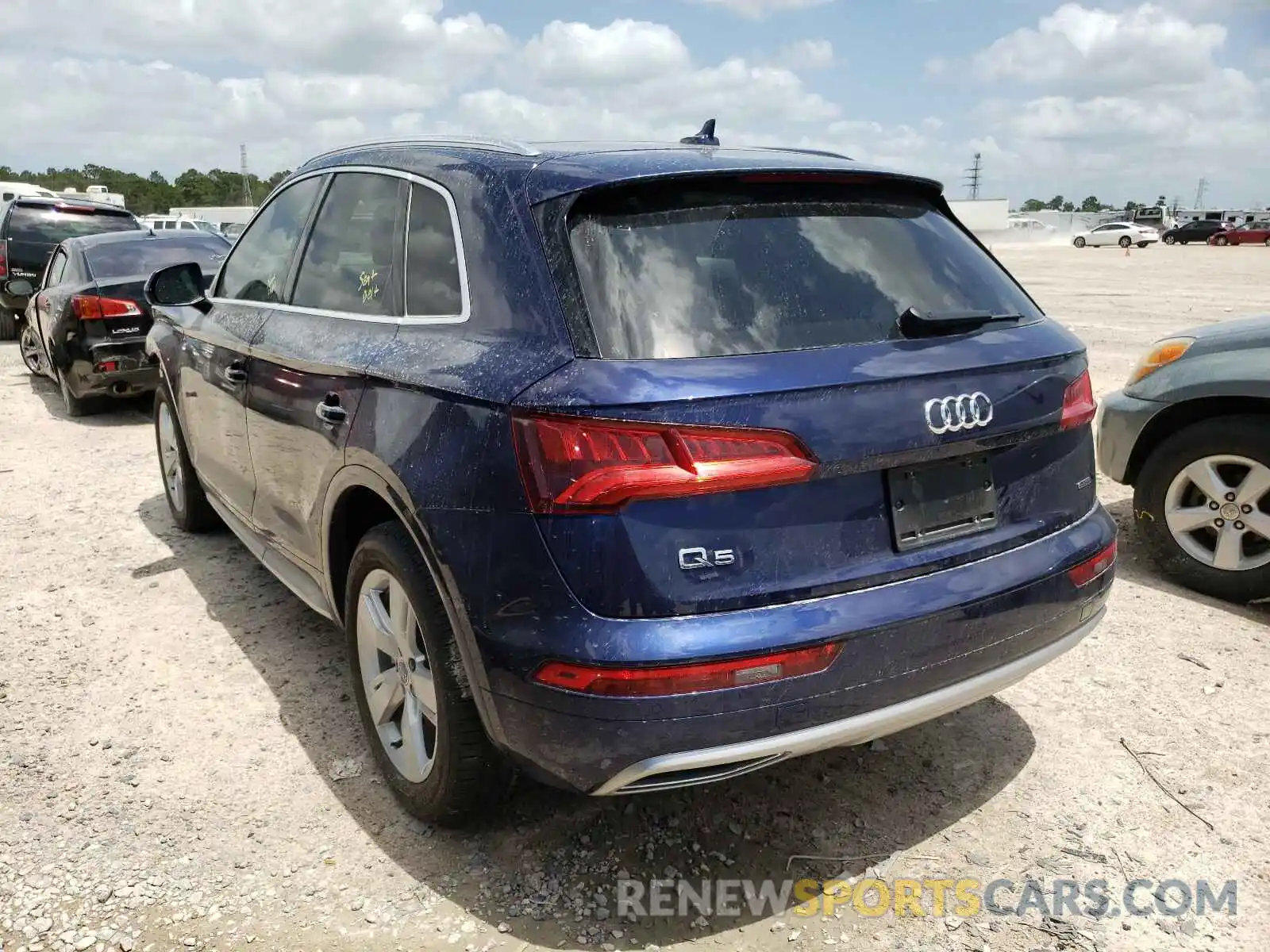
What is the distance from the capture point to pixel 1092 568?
275cm

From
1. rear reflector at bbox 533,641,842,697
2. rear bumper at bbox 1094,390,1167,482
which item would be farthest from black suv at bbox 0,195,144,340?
rear reflector at bbox 533,641,842,697

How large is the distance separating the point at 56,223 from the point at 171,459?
10.5 meters

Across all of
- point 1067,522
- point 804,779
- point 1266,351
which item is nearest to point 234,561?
point 804,779

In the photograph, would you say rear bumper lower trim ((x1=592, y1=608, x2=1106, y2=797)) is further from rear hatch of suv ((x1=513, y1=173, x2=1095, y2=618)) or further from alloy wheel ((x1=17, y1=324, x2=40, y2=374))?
alloy wheel ((x1=17, y1=324, x2=40, y2=374))

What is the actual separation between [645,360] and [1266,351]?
3.34 metres

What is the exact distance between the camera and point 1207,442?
4.30m

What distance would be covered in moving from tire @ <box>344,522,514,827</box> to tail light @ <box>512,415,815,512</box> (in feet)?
1.98

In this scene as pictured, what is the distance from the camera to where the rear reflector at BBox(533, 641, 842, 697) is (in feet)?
6.90

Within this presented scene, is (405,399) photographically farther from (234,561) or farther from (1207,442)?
(1207,442)

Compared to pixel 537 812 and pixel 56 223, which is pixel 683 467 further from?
pixel 56 223

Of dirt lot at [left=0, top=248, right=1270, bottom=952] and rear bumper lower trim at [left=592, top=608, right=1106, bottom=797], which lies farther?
dirt lot at [left=0, top=248, right=1270, bottom=952]

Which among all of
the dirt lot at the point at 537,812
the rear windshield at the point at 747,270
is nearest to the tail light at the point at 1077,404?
the rear windshield at the point at 747,270

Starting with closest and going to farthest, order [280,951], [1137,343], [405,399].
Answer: [280,951] < [405,399] < [1137,343]

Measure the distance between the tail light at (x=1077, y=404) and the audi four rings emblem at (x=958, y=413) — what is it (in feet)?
1.18
